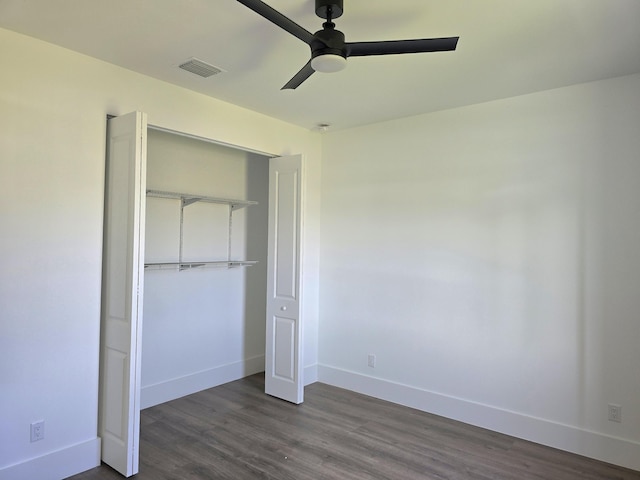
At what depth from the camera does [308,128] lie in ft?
15.0

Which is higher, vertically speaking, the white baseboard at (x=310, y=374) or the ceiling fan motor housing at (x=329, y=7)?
the ceiling fan motor housing at (x=329, y=7)

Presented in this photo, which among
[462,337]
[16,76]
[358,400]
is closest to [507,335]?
[462,337]

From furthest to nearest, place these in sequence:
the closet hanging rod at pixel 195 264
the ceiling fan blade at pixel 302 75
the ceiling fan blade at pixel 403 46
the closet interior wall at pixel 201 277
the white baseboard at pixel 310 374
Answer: the white baseboard at pixel 310 374 → the closet interior wall at pixel 201 277 → the closet hanging rod at pixel 195 264 → the ceiling fan blade at pixel 302 75 → the ceiling fan blade at pixel 403 46

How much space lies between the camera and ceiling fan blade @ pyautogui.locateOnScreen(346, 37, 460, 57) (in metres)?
1.85

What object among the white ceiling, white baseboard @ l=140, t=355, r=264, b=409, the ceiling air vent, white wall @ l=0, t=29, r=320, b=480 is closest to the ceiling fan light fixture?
the white ceiling

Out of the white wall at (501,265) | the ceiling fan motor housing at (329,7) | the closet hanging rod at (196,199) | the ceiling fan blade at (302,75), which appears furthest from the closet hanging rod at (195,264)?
the ceiling fan motor housing at (329,7)

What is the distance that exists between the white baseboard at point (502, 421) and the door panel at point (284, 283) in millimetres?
701

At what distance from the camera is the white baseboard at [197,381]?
3.85 m

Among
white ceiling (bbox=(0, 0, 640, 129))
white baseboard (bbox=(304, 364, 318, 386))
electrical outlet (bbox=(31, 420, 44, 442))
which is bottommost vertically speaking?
white baseboard (bbox=(304, 364, 318, 386))

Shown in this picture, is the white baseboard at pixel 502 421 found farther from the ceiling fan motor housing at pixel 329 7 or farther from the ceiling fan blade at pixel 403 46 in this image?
the ceiling fan motor housing at pixel 329 7

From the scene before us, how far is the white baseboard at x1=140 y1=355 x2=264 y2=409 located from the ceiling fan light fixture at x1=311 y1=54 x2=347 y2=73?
10.6 feet

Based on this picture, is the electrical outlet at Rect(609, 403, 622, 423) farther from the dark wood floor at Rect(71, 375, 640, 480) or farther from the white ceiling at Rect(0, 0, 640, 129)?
the white ceiling at Rect(0, 0, 640, 129)

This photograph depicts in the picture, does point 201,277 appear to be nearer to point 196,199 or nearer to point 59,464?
point 196,199

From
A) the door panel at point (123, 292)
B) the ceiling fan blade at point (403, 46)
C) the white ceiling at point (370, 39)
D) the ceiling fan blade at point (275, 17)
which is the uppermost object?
the white ceiling at point (370, 39)
